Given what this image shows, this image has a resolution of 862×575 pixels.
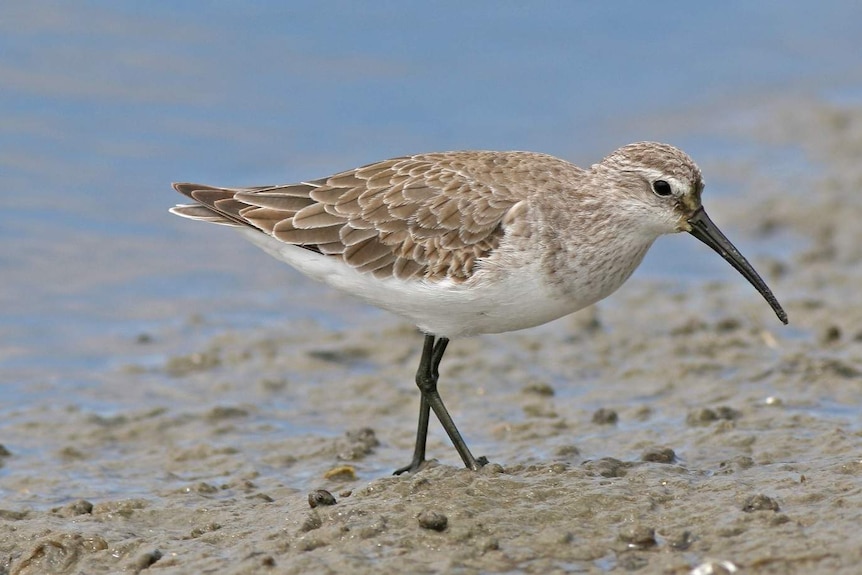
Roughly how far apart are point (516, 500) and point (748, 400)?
275 cm

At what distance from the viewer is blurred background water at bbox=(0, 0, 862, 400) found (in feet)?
42.0

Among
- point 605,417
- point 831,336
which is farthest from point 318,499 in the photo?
point 831,336

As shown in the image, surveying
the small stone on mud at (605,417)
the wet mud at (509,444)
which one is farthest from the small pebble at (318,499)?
the small stone on mud at (605,417)

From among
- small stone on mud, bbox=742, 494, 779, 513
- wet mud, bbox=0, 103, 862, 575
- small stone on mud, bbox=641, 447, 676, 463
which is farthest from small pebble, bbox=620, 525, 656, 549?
small stone on mud, bbox=641, 447, 676, 463

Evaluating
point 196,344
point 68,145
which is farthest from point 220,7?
point 196,344

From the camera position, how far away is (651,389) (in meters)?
9.47

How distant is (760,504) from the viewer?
20.5ft

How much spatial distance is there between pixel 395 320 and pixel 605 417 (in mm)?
3334

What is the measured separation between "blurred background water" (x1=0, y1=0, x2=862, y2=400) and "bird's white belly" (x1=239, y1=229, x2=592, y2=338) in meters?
4.28

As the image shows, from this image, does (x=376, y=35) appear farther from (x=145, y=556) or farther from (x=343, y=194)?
(x=145, y=556)

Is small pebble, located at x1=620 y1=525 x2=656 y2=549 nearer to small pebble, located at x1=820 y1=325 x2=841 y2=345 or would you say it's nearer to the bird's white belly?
the bird's white belly

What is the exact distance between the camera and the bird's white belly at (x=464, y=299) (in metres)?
7.11

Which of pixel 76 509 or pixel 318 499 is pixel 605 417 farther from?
pixel 76 509

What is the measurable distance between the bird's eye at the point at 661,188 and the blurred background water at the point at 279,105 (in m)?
5.14
